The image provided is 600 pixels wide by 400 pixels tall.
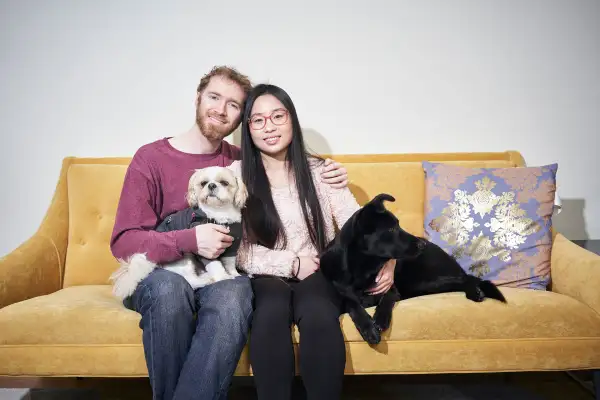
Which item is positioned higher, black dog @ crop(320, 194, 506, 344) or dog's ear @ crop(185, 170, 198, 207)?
dog's ear @ crop(185, 170, 198, 207)

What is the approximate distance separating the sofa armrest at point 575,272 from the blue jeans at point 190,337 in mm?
1239

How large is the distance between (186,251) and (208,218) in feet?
0.52

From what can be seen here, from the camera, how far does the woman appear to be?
135 cm

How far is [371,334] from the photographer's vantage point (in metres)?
1.47

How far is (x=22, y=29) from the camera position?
2.43 meters

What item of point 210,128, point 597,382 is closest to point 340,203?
point 210,128

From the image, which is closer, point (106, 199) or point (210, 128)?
point (210, 128)

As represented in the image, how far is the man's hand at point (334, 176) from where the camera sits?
180cm

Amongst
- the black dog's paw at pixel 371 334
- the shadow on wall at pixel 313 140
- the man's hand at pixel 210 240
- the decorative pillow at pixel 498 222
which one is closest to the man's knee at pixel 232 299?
the man's hand at pixel 210 240

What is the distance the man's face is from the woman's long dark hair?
0.07 metres

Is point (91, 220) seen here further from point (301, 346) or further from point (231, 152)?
point (301, 346)

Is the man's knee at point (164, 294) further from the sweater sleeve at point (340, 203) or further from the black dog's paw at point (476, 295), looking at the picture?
the black dog's paw at point (476, 295)

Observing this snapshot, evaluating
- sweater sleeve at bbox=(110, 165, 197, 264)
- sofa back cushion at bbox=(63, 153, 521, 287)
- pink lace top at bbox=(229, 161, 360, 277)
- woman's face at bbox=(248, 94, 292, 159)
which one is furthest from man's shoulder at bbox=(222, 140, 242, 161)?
sofa back cushion at bbox=(63, 153, 521, 287)

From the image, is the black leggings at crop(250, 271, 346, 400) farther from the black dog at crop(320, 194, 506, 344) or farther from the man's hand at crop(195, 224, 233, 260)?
the man's hand at crop(195, 224, 233, 260)
